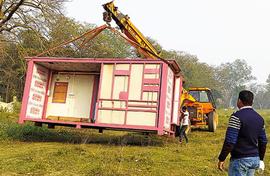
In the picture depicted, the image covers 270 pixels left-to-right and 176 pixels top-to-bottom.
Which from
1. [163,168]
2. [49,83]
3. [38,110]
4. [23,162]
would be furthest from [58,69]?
[163,168]

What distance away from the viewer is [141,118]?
39.3ft

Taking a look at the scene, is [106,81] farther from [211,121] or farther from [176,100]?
[211,121]

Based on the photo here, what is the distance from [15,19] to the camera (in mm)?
18453

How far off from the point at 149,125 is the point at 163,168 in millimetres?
3481

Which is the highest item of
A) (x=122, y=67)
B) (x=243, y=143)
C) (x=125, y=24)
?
(x=125, y=24)

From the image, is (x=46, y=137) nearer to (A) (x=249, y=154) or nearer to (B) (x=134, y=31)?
(B) (x=134, y=31)

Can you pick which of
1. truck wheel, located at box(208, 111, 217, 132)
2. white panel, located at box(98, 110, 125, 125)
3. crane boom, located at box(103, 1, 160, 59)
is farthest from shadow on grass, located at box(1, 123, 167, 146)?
truck wheel, located at box(208, 111, 217, 132)

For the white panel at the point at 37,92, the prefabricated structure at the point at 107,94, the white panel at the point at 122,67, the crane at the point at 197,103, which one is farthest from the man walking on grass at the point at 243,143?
the white panel at the point at 37,92

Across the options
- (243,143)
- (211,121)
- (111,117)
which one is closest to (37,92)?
(111,117)

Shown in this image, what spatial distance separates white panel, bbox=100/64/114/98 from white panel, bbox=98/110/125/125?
2.04ft

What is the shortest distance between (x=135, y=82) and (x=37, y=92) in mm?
4475

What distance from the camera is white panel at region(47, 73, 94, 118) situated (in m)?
14.8

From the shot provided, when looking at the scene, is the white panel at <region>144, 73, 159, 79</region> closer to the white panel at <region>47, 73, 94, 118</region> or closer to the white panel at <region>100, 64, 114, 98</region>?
the white panel at <region>100, 64, 114, 98</region>

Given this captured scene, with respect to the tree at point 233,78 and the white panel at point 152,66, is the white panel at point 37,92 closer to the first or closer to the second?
the white panel at point 152,66
